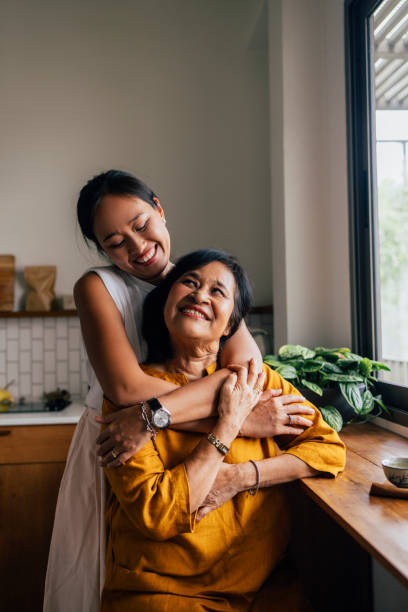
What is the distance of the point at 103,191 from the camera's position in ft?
4.41

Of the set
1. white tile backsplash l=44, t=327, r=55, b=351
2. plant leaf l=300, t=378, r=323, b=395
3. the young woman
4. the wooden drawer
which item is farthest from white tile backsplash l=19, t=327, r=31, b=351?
plant leaf l=300, t=378, r=323, b=395

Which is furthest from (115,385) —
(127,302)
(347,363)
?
(347,363)

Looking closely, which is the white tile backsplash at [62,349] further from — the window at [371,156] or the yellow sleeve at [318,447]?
the yellow sleeve at [318,447]

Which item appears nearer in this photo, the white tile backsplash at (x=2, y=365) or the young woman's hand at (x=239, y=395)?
the young woman's hand at (x=239, y=395)

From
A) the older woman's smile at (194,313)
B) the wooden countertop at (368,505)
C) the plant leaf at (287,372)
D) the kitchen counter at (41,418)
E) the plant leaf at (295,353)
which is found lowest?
the kitchen counter at (41,418)

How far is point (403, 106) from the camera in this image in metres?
2.46

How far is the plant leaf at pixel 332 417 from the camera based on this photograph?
5.48ft

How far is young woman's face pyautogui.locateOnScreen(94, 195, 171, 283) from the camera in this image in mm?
1325

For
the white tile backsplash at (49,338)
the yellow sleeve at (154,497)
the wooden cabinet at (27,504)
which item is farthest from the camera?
the white tile backsplash at (49,338)

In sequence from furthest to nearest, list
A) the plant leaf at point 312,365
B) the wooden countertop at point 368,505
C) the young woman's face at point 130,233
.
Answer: the plant leaf at point 312,365, the young woman's face at point 130,233, the wooden countertop at point 368,505

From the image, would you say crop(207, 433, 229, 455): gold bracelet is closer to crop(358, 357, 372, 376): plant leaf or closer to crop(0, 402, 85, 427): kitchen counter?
crop(358, 357, 372, 376): plant leaf

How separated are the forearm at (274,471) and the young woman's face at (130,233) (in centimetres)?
61

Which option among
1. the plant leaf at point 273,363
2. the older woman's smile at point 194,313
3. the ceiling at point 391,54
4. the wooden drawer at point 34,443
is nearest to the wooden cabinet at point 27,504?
the wooden drawer at point 34,443

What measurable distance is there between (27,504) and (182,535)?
1.51 m
